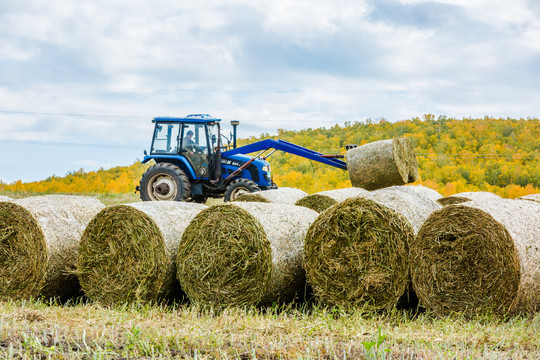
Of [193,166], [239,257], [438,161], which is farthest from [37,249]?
[438,161]

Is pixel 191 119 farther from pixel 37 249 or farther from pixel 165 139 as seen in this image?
pixel 37 249

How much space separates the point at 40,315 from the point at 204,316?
5.22 ft

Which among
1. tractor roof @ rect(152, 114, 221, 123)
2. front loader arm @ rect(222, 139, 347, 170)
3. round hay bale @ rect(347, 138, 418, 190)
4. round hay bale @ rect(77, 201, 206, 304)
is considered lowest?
round hay bale @ rect(77, 201, 206, 304)

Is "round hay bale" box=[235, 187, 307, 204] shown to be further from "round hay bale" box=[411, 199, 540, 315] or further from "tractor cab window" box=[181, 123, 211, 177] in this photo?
"round hay bale" box=[411, 199, 540, 315]

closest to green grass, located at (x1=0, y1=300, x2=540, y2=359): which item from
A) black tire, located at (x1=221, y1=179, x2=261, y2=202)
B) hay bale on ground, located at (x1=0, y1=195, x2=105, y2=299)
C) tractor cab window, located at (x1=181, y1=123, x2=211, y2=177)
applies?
hay bale on ground, located at (x1=0, y1=195, x2=105, y2=299)

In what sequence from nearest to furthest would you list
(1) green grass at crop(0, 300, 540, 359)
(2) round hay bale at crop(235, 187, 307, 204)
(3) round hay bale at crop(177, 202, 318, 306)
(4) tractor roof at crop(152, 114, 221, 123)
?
1. (1) green grass at crop(0, 300, 540, 359)
2. (3) round hay bale at crop(177, 202, 318, 306)
3. (2) round hay bale at crop(235, 187, 307, 204)
4. (4) tractor roof at crop(152, 114, 221, 123)

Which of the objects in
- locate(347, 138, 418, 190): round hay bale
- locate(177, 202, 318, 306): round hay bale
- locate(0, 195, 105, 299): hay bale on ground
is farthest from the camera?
locate(347, 138, 418, 190): round hay bale

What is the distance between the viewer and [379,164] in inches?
368

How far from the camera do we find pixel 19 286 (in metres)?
6.87

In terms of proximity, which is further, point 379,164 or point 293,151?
point 293,151

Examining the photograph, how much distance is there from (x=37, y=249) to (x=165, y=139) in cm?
698

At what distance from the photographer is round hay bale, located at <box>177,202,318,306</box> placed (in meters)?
5.92

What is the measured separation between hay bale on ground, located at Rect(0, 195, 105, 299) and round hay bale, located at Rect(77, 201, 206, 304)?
0.34 m

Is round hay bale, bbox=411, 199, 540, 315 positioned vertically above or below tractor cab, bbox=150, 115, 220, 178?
below
